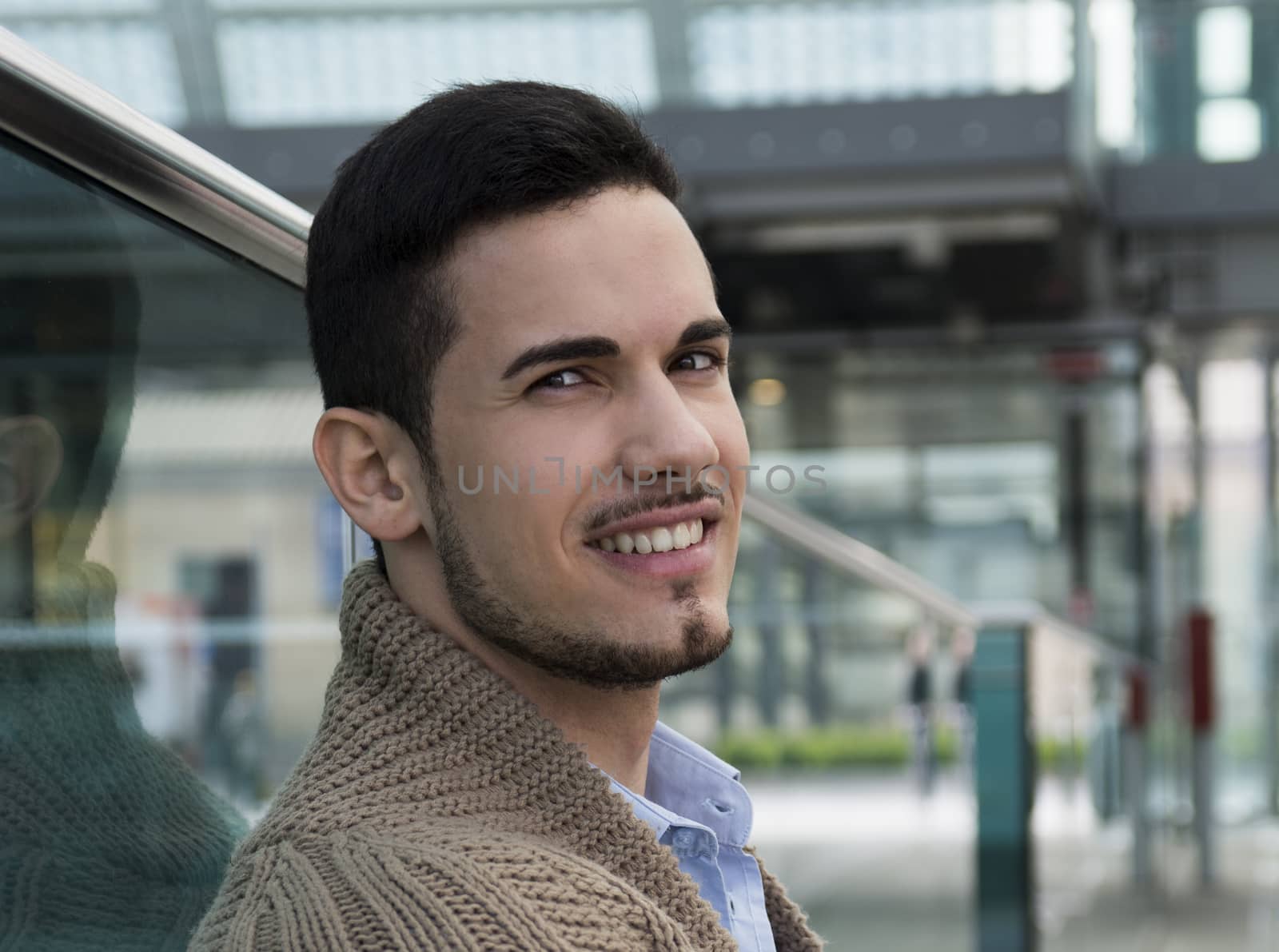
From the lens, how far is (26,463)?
4.29 feet

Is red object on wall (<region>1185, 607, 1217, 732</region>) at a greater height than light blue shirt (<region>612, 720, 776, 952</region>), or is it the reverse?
red object on wall (<region>1185, 607, 1217, 732</region>)

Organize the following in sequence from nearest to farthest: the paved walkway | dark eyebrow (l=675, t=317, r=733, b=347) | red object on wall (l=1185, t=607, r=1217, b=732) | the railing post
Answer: dark eyebrow (l=675, t=317, r=733, b=347)
the railing post
the paved walkway
red object on wall (l=1185, t=607, r=1217, b=732)

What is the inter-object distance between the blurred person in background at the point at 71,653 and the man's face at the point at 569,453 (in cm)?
35

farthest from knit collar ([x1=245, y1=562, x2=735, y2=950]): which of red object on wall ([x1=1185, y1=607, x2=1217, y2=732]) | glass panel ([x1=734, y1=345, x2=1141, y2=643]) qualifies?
red object on wall ([x1=1185, y1=607, x2=1217, y2=732])

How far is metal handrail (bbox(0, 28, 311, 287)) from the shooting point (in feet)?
3.92

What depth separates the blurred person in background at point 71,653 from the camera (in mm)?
1153

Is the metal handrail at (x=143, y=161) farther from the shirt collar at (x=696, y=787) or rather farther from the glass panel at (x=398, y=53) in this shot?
the glass panel at (x=398, y=53)

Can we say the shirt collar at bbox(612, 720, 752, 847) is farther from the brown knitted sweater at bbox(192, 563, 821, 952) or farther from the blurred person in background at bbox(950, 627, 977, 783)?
the blurred person in background at bbox(950, 627, 977, 783)

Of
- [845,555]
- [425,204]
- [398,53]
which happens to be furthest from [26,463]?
[398,53]

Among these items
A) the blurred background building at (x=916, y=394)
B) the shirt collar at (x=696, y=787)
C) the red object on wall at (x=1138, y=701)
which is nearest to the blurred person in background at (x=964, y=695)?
the blurred background building at (x=916, y=394)

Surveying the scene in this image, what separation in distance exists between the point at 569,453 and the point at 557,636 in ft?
0.38

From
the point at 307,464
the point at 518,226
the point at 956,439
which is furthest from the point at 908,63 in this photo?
the point at 518,226

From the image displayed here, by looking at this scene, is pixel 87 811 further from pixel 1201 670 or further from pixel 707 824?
Result: pixel 1201 670

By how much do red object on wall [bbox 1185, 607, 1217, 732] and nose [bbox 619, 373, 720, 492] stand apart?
6818 millimetres
